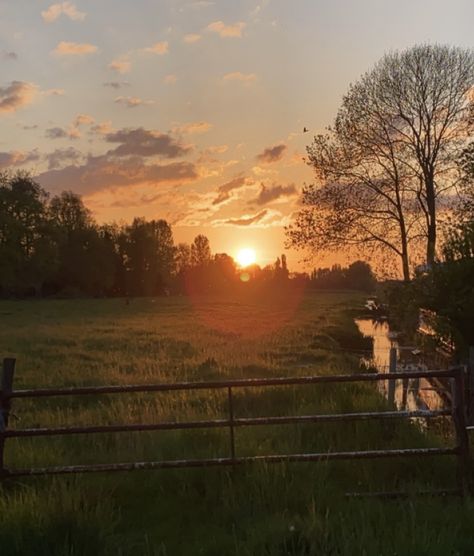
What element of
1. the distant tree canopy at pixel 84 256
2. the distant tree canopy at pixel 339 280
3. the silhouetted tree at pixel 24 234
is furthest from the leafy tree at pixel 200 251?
the silhouetted tree at pixel 24 234

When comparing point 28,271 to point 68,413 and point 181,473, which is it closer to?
point 68,413

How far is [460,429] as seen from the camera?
21.1 ft

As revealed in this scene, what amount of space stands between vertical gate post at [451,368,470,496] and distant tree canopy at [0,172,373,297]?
134 feet

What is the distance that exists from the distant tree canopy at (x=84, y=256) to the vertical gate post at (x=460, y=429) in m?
40.8

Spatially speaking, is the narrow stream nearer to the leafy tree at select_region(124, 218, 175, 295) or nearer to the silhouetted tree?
the silhouetted tree

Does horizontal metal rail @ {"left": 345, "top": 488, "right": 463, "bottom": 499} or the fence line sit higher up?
the fence line

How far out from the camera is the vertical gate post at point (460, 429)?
6.36m

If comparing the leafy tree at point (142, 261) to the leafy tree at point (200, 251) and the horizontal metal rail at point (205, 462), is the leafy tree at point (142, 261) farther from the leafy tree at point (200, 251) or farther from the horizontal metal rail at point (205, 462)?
the horizontal metal rail at point (205, 462)

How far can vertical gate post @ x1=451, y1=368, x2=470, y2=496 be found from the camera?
6.36 m

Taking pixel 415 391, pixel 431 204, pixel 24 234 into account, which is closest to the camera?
pixel 415 391

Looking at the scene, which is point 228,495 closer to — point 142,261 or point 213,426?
point 213,426

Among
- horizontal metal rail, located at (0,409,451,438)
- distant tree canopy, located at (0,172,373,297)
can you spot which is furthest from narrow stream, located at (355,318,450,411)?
distant tree canopy, located at (0,172,373,297)

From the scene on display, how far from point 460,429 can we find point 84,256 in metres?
92.5

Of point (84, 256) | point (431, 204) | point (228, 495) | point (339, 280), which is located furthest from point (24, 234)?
point (339, 280)
